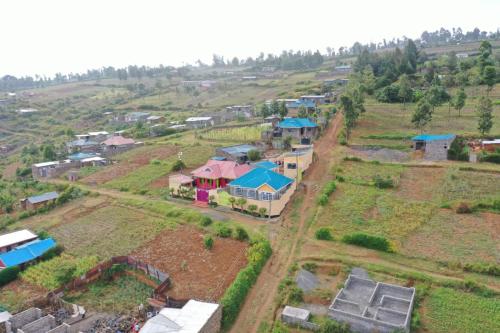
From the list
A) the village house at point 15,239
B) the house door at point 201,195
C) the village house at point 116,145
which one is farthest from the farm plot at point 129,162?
the house door at point 201,195

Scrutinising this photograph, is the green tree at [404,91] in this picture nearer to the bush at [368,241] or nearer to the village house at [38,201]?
the bush at [368,241]

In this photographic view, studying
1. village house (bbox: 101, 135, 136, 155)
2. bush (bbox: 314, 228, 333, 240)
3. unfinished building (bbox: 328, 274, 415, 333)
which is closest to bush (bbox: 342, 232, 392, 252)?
bush (bbox: 314, 228, 333, 240)

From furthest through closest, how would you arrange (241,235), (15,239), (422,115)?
1. (422,115)
2. (15,239)
3. (241,235)

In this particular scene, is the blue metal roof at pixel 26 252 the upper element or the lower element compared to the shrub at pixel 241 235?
lower

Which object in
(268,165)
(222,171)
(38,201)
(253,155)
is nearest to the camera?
(222,171)

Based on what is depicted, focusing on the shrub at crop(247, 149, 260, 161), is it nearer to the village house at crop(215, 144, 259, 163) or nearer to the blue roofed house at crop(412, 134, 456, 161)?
the village house at crop(215, 144, 259, 163)

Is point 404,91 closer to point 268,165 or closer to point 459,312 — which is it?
point 268,165

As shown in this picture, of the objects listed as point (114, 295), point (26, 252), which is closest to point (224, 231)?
point (114, 295)

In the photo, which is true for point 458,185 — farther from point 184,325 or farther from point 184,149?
point 184,149
